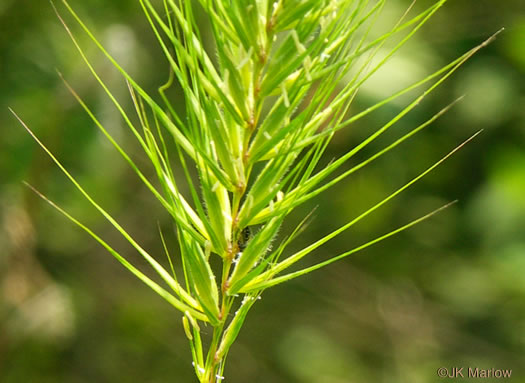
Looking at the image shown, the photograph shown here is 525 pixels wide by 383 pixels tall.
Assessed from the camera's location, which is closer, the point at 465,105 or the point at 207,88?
the point at 207,88

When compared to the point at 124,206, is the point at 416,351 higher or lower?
lower

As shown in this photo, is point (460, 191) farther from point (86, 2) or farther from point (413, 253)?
point (86, 2)

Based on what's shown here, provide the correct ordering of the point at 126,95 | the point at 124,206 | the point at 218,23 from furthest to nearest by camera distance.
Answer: the point at 124,206 < the point at 126,95 < the point at 218,23

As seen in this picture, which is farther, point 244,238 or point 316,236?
point 316,236

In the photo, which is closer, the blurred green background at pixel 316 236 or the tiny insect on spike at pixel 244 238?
the tiny insect on spike at pixel 244 238

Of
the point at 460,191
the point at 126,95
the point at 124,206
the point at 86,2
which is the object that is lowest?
the point at 460,191

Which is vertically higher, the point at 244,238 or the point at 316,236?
the point at 244,238

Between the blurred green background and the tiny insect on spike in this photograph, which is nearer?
the tiny insect on spike

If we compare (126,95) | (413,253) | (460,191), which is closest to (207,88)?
(126,95)
